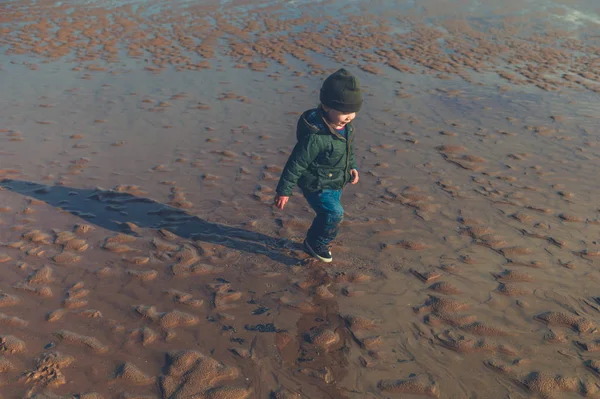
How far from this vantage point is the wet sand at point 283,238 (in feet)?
10.6

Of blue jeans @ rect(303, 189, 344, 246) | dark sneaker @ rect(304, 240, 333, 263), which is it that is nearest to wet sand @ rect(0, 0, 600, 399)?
dark sneaker @ rect(304, 240, 333, 263)

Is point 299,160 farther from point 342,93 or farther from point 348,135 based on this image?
point 342,93

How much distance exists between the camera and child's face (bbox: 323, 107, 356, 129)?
150 inches

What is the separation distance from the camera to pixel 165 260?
4410 mm

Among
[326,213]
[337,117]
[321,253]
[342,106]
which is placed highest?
[342,106]

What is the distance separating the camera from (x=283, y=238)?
189 inches

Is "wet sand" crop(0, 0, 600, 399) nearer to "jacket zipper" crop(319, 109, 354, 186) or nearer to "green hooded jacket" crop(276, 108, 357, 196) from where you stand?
"green hooded jacket" crop(276, 108, 357, 196)

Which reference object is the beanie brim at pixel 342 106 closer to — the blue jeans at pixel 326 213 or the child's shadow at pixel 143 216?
the blue jeans at pixel 326 213

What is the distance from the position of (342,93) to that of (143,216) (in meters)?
2.60

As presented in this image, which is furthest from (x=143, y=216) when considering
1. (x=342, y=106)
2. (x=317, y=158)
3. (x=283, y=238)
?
(x=342, y=106)

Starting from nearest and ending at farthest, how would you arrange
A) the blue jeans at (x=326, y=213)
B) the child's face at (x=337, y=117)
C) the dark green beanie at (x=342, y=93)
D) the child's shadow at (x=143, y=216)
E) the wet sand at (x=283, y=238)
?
the wet sand at (x=283, y=238)
the dark green beanie at (x=342, y=93)
the child's face at (x=337, y=117)
the blue jeans at (x=326, y=213)
the child's shadow at (x=143, y=216)

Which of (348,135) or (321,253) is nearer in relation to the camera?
(348,135)

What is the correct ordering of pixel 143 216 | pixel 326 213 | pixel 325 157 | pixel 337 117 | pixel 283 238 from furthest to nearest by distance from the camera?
1. pixel 143 216
2. pixel 283 238
3. pixel 326 213
4. pixel 325 157
5. pixel 337 117

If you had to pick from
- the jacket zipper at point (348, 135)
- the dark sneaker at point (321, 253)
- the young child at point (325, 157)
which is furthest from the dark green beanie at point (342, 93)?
the dark sneaker at point (321, 253)
